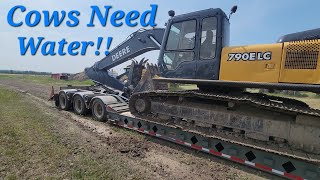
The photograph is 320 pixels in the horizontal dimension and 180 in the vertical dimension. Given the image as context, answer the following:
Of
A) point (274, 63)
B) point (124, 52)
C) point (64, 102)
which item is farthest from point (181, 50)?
point (64, 102)

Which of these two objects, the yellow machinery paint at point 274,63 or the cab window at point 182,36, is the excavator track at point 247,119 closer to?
the yellow machinery paint at point 274,63

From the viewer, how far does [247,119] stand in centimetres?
570

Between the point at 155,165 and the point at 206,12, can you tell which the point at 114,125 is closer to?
the point at 155,165

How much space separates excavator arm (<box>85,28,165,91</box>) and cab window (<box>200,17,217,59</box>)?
2.57 metres

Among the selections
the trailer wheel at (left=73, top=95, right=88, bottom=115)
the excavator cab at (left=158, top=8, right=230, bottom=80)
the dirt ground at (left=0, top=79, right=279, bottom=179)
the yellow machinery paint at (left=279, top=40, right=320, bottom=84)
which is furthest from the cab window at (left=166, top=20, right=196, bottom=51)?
the trailer wheel at (left=73, top=95, right=88, bottom=115)

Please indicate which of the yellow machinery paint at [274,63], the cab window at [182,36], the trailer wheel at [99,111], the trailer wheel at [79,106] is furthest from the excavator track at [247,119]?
the trailer wheel at [79,106]

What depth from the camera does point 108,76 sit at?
37.5 ft

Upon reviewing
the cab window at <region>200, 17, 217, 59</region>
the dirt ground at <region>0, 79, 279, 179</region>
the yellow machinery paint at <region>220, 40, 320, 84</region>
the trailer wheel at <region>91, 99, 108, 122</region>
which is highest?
the cab window at <region>200, 17, 217, 59</region>

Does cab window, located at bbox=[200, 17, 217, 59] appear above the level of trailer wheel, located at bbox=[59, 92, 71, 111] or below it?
above

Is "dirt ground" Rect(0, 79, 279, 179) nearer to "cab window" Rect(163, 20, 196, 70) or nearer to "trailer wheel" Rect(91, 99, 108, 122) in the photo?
"trailer wheel" Rect(91, 99, 108, 122)

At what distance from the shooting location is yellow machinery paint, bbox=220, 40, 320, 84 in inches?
193

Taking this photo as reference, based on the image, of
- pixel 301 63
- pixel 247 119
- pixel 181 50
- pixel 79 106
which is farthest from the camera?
pixel 79 106

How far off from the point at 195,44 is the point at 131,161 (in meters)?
3.28

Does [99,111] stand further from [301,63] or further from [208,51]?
[301,63]
